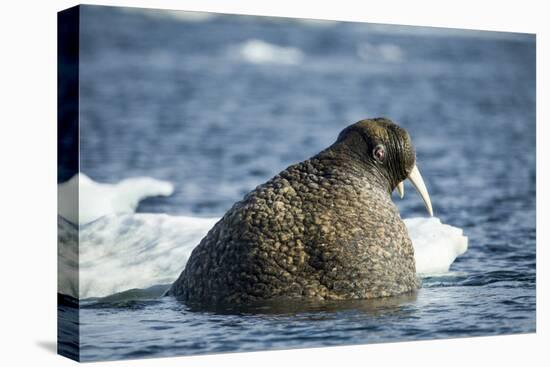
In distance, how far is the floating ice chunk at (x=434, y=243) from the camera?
15.5m

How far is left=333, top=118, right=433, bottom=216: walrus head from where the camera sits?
1426 cm

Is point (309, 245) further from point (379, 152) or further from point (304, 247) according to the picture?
point (379, 152)

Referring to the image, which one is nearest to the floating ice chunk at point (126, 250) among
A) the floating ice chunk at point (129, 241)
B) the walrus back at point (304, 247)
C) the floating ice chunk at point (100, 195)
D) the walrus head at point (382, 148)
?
the floating ice chunk at point (129, 241)

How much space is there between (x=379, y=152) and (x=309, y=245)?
1.50 metres

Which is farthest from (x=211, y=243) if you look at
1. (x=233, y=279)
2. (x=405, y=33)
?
(x=405, y=33)

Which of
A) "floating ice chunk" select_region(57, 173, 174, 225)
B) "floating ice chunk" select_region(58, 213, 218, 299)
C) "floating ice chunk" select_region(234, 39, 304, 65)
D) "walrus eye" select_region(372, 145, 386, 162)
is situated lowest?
"floating ice chunk" select_region(58, 213, 218, 299)

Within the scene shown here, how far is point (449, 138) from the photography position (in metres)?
19.7

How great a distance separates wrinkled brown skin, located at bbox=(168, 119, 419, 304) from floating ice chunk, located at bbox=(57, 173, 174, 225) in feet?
3.65

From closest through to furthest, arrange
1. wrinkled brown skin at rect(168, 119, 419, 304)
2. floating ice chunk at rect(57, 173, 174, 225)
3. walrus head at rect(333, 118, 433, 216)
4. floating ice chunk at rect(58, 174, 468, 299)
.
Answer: floating ice chunk at rect(57, 173, 174, 225) < floating ice chunk at rect(58, 174, 468, 299) < wrinkled brown skin at rect(168, 119, 419, 304) < walrus head at rect(333, 118, 433, 216)

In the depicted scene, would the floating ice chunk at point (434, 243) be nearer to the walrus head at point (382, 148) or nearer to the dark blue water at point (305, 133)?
the dark blue water at point (305, 133)

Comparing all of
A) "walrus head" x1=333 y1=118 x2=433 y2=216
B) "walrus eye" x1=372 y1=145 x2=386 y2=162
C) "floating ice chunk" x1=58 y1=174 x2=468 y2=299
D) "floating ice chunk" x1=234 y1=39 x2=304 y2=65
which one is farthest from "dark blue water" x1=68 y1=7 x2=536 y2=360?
"walrus eye" x1=372 y1=145 x2=386 y2=162

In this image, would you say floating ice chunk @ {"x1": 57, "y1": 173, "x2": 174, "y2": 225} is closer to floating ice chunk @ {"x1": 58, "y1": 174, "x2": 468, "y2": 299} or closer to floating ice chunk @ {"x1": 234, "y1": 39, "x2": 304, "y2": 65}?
floating ice chunk @ {"x1": 58, "y1": 174, "x2": 468, "y2": 299}

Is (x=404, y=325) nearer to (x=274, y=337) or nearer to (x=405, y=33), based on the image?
(x=274, y=337)

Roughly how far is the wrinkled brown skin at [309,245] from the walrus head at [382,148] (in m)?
0.14
